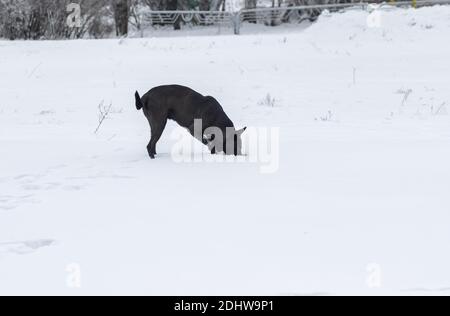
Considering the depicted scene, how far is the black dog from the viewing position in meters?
6.67

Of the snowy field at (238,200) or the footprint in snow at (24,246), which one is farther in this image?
the footprint in snow at (24,246)

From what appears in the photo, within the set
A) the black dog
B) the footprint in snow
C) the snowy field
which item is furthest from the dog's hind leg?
the footprint in snow

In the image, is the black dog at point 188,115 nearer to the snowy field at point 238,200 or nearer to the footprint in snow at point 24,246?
the snowy field at point 238,200

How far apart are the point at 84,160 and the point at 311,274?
3690 mm

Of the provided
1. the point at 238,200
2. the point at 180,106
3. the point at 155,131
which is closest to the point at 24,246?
the point at 238,200

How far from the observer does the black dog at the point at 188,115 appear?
6.67 meters

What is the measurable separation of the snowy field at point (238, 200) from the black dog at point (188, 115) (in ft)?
1.42

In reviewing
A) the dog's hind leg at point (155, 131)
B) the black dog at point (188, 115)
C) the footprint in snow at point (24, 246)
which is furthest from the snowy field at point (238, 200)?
the black dog at point (188, 115)

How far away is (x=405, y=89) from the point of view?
12164 millimetres

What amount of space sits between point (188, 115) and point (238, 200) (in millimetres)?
2061

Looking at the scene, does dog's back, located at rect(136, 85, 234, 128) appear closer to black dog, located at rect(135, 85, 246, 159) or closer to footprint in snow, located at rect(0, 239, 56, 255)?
black dog, located at rect(135, 85, 246, 159)

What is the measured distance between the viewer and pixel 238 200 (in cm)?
485

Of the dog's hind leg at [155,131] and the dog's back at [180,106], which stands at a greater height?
the dog's back at [180,106]

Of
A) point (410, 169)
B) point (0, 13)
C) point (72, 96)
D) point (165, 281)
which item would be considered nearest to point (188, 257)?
point (165, 281)
